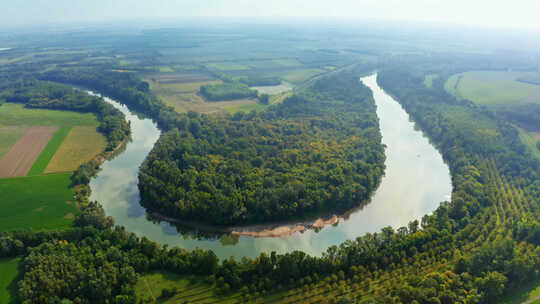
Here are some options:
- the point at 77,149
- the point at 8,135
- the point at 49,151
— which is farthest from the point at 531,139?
the point at 8,135

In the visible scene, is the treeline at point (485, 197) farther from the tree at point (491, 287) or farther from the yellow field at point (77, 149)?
the yellow field at point (77, 149)

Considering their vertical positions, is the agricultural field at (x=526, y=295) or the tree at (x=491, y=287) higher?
the tree at (x=491, y=287)

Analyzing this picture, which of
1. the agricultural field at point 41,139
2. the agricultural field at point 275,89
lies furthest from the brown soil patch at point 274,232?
the agricultural field at point 275,89

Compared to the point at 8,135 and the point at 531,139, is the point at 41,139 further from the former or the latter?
the point at 531,139

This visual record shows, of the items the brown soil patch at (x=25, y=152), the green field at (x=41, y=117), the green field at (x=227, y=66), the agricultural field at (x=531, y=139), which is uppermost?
the green field at (x=227, y=66)

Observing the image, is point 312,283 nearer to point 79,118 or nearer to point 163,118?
point 163,118

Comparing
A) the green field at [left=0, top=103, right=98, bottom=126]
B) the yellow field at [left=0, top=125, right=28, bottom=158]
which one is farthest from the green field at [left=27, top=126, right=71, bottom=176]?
the yellow field at [left=0, top=125, right=28, bottom=158]
